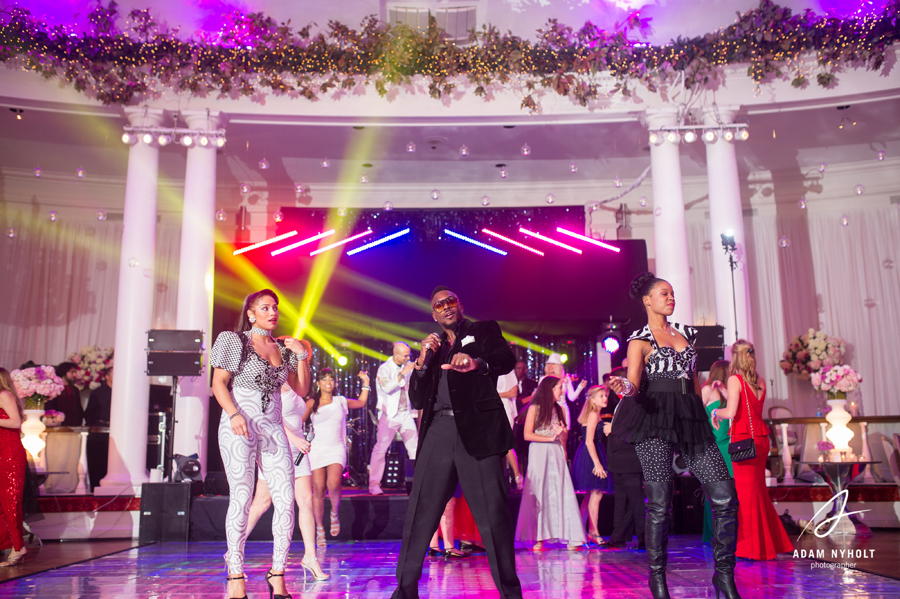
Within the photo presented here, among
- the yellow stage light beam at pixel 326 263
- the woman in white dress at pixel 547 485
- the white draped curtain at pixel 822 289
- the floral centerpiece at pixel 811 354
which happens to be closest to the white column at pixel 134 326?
the yellow stage light beam at pixel 326 263

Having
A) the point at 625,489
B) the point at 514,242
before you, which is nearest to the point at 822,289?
the point at 514,242

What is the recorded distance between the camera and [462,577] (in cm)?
492

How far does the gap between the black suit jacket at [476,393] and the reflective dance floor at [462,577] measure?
133 centimetres

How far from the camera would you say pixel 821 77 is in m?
8.54

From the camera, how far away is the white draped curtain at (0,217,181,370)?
11562mm

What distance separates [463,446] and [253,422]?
4.12ft

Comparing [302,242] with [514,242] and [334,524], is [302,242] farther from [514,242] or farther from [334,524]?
[334,524]

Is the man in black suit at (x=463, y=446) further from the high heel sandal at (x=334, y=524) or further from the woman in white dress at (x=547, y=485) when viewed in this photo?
the high heel sandal at (x=334, y=524)

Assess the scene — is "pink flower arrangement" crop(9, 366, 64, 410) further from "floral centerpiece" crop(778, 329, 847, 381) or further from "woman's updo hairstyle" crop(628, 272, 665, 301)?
"floral centerpiece" crop(778, 329, 847, 381)

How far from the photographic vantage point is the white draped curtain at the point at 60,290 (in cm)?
1156

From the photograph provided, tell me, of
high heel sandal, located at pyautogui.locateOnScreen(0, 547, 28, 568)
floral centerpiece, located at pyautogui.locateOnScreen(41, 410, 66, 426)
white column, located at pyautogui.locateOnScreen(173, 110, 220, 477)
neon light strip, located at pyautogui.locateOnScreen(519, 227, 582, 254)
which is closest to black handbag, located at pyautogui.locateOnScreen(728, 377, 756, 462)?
high heel sandal, located at pyautogui.locateOnScreen(0, 547, 28, 568)

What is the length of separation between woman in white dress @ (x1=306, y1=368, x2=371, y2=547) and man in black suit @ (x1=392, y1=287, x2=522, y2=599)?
315 centimetres

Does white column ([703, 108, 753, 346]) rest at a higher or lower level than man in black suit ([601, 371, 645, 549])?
higher

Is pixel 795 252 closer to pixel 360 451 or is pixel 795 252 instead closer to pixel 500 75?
pixel 500 75
